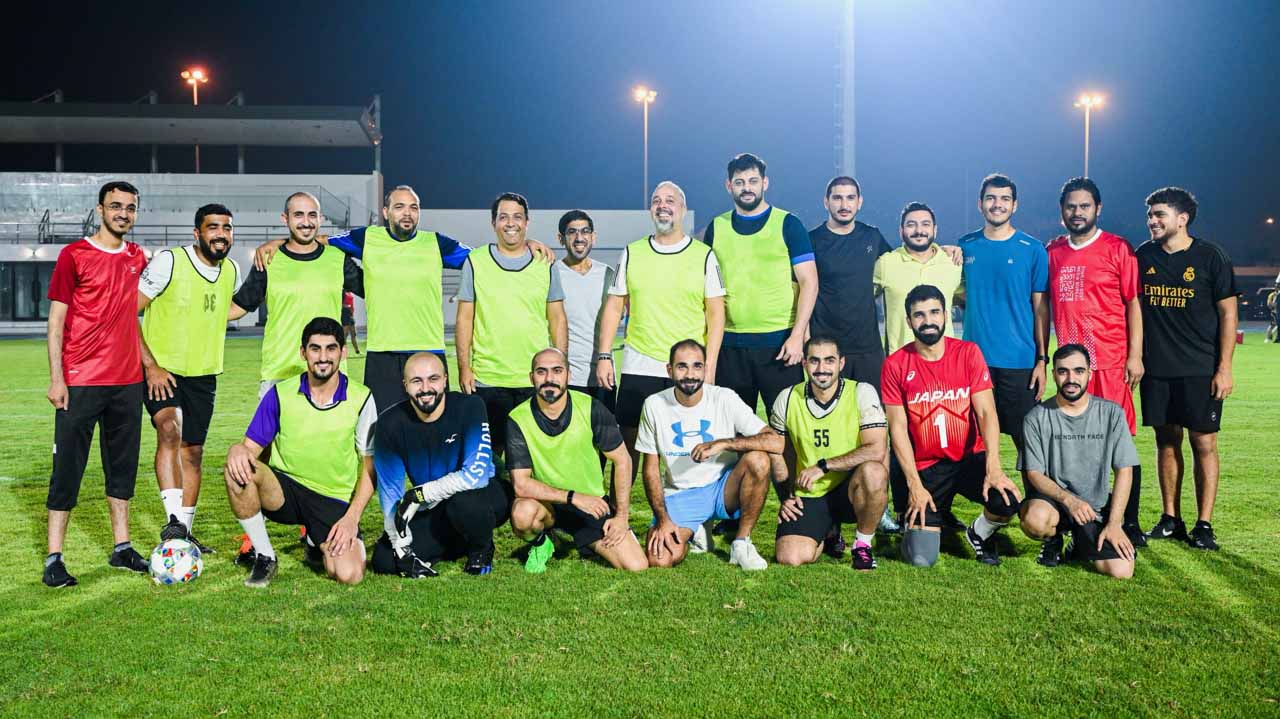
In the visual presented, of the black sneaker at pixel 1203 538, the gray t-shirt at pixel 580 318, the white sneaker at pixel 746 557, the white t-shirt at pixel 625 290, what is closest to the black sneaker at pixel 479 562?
the white sneaker at pixel 746 557

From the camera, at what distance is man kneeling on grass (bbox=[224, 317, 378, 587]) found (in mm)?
4848

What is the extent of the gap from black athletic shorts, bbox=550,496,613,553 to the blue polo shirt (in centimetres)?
244

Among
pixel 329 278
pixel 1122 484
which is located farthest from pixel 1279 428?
pixel 329 278

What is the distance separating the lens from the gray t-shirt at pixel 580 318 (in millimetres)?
6191

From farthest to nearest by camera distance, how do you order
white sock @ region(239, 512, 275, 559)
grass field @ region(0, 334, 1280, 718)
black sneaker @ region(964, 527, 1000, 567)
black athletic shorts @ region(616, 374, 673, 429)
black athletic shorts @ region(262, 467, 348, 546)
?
black athletic shorts @ region(616, 374, 673, 429) → black sneaker @ region(964, 527, 1000, 567) → black athletic shorts @ region(262, 467, 348, 546) → white sock @ region(239, 512, 275, 559) → grass field @ region(0, 334, 1280, 718)

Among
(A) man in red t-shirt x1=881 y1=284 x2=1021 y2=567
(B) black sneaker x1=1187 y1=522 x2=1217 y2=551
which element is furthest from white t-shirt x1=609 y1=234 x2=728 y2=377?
(B) black sneaker x1=1187 y1=522 x2=1217 y2=551

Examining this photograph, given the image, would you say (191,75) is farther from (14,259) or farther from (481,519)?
(481,519)

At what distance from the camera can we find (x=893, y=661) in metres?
3.64

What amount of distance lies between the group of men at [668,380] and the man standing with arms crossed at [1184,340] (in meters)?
0.02

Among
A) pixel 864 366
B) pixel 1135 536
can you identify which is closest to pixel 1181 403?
pixel 1135 536

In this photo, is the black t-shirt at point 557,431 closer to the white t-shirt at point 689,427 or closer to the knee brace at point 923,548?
the white t-shirt at point 689,427

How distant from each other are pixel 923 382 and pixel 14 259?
126 ft

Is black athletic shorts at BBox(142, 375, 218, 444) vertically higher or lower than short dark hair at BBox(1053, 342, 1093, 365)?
lower

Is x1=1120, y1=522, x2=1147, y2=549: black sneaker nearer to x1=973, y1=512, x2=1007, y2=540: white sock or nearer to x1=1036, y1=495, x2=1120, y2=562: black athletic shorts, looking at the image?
x1=1036, y1=495, x2=1120, y2=562: black athletic shorts
